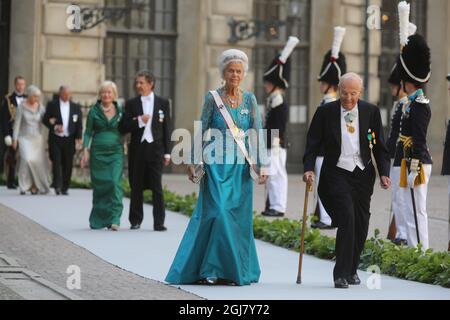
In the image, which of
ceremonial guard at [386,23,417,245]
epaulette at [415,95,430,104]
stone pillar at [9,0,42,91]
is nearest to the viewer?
epaulette at [415,95,430,104]

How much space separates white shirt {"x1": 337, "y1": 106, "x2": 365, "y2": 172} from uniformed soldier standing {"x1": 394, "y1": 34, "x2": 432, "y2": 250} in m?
3.01

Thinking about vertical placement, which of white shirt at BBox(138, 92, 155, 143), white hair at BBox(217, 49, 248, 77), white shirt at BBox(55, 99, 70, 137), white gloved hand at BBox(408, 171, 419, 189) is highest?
white hair at BBox(217, 49, 248, 77)

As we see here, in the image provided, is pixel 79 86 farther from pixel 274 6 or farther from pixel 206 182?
pixel 206 182

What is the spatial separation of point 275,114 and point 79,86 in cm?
927

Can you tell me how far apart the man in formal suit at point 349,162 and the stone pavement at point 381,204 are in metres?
4.07

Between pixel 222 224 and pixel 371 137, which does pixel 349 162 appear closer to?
pixel 371 137

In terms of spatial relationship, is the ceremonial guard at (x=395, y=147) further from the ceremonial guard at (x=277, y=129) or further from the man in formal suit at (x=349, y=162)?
the ceremonial guard at (x=277, y=129)

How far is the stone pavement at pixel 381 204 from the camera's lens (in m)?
18.7

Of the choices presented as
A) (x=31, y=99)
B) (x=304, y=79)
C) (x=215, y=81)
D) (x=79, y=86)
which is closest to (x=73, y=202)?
(x=31, y=99)

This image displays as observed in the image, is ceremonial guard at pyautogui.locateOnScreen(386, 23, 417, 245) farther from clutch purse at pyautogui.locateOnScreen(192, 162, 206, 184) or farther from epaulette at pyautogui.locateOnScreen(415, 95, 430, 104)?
clutch purse at pyautogui.locateOnScreen(192, 162, 206, 184)

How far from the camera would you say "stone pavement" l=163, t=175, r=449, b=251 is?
1866 centimetres

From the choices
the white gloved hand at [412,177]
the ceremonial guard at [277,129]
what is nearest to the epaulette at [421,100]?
the white gloved hand at [412,177]

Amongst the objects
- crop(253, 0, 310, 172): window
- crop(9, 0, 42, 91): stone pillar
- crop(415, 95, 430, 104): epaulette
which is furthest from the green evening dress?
crop(253, 0, 310, 172): window

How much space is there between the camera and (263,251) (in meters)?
16.0
